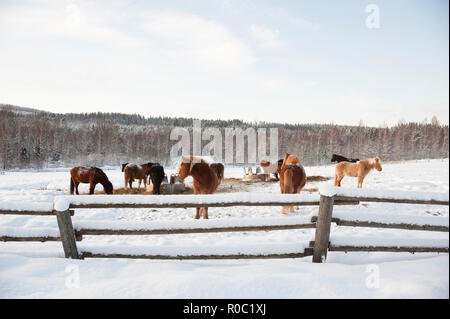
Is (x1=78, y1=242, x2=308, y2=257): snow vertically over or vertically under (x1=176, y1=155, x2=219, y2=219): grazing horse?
under

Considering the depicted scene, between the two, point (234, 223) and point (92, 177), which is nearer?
point (234, 223)

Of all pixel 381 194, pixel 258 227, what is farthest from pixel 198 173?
pixel 381 194

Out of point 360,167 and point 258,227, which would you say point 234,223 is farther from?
point 360,167

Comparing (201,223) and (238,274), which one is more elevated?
(201,223)

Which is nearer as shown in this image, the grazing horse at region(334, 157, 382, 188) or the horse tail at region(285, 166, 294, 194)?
the horse tail at region(285, 166, 294, 194)

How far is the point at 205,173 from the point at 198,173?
9.7 inches

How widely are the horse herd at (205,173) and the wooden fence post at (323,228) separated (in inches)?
179

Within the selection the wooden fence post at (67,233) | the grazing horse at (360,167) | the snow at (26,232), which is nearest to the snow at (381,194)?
the wooden fence post at (67,233)

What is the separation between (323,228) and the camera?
3.31m

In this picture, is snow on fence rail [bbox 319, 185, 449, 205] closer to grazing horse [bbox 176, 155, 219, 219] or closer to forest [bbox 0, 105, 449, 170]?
grazing horse [bbox 176, 155, 219, 219]

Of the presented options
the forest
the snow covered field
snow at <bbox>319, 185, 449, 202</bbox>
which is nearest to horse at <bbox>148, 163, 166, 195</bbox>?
the snow covered field

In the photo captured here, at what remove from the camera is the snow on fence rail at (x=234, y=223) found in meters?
3.26

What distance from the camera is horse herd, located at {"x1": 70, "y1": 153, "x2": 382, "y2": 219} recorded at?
7.61m
